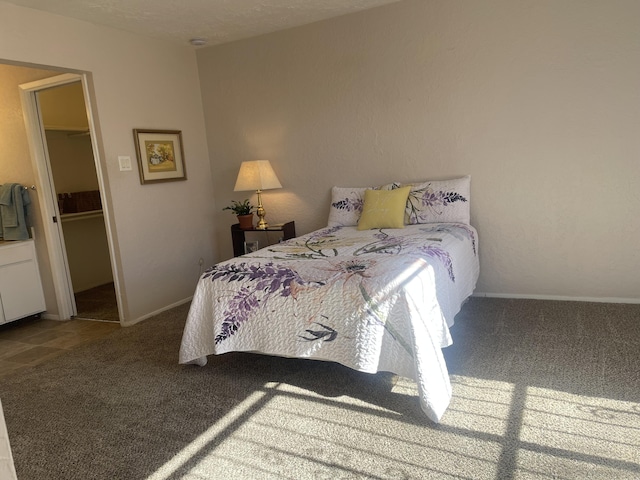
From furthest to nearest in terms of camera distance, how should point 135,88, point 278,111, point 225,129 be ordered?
point 225,129, point 278,111, point 135,88

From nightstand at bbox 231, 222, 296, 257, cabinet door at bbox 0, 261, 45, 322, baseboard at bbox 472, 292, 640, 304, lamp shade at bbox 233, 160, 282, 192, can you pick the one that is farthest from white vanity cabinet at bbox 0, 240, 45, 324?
baseboard at bbox 472, 292, 640, 304

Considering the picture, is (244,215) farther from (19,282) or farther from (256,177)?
(19,282)

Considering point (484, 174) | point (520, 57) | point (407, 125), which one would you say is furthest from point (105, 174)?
point (520, 57)

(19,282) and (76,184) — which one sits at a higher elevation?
(76,184)

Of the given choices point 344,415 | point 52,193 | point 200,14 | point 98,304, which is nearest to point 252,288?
point 344,415

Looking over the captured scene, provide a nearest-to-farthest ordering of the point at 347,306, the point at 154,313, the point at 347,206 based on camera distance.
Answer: the point at 347,306 → the point at 347,206 → the point at 154,313

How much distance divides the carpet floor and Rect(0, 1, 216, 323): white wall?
3.80 feet

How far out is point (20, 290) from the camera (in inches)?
158

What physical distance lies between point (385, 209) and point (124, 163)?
2.21 m

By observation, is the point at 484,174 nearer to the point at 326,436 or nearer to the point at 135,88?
the point at 326,436

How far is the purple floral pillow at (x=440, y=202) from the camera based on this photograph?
11.6 ft

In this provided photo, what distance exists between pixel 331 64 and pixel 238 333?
259 cm

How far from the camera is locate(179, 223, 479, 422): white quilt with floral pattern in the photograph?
83.3 inches

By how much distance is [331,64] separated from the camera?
4.02m
